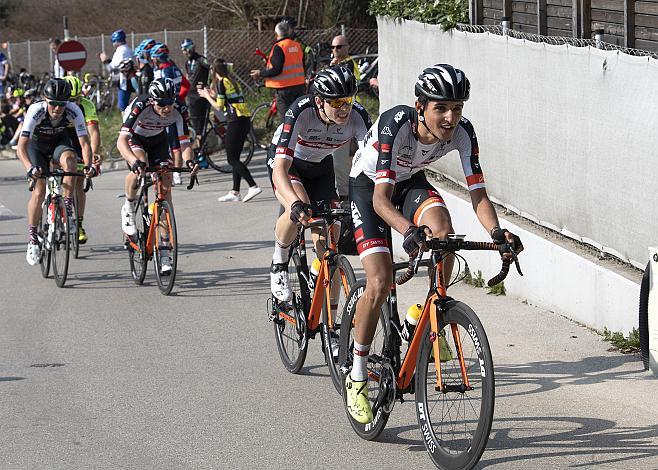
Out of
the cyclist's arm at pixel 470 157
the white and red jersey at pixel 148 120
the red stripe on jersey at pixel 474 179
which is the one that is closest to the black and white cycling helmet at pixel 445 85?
the cyclist's arm at pixel 470 157

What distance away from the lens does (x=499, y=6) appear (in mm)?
13336

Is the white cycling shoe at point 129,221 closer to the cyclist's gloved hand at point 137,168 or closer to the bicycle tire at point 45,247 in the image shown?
the cyclist's gloved hand at point 137,168

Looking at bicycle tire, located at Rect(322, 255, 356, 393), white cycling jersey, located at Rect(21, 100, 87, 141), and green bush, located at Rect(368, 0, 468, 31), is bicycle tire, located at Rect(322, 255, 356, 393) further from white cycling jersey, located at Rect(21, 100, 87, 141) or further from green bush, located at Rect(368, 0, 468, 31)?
green bush, located at Rect(368, 0, 468, 31)

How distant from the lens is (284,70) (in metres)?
18.9

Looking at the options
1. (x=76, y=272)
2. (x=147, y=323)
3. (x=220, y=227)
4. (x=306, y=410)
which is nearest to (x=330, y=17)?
(x=220, y=227)

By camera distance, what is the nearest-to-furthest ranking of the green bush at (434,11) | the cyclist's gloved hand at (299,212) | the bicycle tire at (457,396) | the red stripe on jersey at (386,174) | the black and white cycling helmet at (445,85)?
1. the bicycle tire at (457,396)
2. the black and white cycling helmet at (445,85)
3. the red stripe on jersey at (386,174)
4. the cyclist's gloved hand at (299,212)
5. the green bush at (434,11)

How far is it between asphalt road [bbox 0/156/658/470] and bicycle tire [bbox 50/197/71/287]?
0.18 metres

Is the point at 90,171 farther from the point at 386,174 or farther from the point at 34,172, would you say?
the point at 386,174

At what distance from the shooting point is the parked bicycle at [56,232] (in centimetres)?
1242

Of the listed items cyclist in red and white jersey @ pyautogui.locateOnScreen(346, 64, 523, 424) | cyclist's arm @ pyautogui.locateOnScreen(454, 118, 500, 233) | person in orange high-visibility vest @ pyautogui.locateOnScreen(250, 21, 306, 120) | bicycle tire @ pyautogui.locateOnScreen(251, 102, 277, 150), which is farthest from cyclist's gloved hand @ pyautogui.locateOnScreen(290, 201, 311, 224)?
bicycle tire @ pyautogui.locateOnScreen(251, 102, 277, 150)

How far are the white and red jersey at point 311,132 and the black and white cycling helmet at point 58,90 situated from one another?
463cm

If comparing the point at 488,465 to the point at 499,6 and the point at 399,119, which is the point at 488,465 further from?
the point at 499,6

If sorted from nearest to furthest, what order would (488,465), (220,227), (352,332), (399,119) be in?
(488,465), (399,119), (352,332), (220,227)

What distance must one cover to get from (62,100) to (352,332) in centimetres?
651
